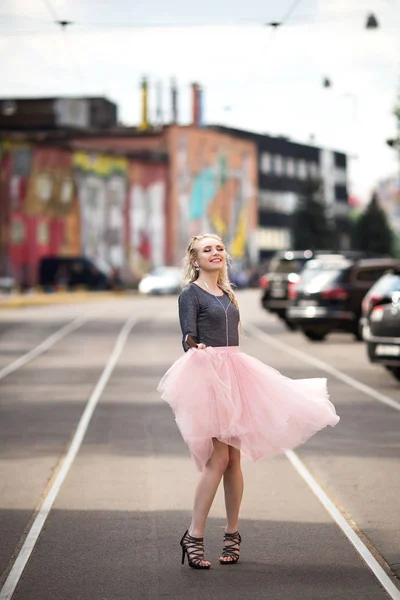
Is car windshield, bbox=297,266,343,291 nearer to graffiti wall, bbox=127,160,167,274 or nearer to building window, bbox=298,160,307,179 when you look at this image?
graffiti wall, bbox=127,160,167,274

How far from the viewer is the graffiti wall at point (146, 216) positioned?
10206cm

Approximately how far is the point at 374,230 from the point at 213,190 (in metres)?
34.7

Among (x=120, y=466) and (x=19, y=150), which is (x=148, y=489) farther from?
(x=19, y=150)

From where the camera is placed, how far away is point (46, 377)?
21797 millimetres

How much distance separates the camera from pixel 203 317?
24.8 feet

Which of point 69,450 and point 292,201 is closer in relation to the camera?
point 69,450

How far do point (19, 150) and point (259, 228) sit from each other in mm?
46426

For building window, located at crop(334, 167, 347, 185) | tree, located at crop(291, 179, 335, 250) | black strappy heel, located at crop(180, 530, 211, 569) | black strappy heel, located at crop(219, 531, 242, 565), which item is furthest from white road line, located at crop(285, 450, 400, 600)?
building window, located at crop(334, 167, 347, 185)

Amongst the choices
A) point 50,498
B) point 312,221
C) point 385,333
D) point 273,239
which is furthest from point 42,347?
point 273,239

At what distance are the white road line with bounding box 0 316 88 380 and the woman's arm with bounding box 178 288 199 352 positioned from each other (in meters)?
14.7

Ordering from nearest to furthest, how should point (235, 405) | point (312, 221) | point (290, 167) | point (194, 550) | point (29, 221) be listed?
point (194, 550) → point (235, 405) → point (29, 221) → point (312, 221) → point (290, 167)

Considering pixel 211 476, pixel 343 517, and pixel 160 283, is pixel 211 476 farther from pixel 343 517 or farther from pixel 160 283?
pixel 160 283

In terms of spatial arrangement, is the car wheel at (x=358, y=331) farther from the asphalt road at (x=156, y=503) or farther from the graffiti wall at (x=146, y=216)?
Answer: the graffiti wall at (x=146, y=216)

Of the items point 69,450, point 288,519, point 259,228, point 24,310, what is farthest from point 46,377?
point 259,228
